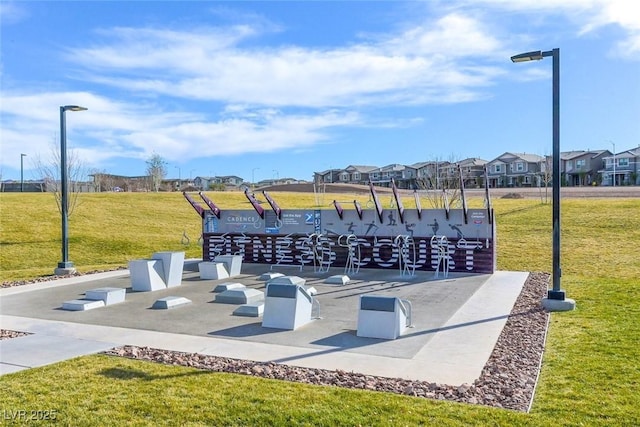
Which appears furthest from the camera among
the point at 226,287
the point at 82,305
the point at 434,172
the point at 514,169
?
the point at 514,169

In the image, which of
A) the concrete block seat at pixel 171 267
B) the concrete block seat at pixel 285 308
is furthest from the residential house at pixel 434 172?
the concrete block seat at pixel 285 308

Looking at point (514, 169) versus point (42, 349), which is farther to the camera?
point (514, 169)

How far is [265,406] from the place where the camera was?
13.1ft

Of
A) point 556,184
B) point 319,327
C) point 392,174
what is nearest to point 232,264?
point 319,327

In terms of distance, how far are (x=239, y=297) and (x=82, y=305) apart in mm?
2448

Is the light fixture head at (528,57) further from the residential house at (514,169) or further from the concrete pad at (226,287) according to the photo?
the residential house at (514,169)

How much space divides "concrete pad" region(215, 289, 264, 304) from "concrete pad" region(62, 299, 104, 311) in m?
1.89

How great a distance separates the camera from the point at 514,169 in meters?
62.7

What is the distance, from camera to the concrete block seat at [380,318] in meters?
6.23

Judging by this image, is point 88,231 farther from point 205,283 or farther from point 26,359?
point 26,359

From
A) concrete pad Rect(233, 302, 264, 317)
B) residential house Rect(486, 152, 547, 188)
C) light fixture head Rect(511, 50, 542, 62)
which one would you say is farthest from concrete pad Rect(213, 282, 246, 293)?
residential house Rect(486, 152, 547, 188)

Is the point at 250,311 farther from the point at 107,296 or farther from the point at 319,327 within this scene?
the point at 107,296

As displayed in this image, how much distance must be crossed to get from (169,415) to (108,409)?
0.51m

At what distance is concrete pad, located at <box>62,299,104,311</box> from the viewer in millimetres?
8141
